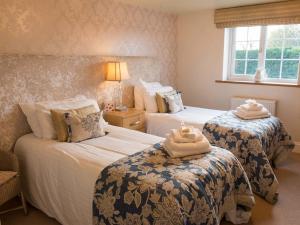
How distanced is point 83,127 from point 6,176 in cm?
75

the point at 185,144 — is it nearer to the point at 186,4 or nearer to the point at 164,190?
the point at 164,190

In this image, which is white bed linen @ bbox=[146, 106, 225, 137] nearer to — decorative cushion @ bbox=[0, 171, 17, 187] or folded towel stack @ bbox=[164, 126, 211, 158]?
folded towel stack @ bbox=[164, 126, 211, 158]

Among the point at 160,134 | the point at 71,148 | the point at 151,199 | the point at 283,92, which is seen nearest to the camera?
the point at 151,199

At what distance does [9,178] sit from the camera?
2062 mm

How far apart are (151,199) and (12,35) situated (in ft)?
6.70

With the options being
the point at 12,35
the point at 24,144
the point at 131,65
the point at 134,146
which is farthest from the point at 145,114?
the point at 12,35

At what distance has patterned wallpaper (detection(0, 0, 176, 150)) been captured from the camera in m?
2.41

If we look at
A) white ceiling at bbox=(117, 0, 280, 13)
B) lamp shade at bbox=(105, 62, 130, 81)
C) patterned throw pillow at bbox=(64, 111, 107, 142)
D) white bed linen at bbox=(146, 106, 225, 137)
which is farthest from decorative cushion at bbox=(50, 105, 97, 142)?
white ceiling at bbox=(117, 0, 280, 13)

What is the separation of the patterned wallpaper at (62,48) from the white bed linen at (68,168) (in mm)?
440

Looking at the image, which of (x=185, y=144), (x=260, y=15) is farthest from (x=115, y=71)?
(x=260, y=15)

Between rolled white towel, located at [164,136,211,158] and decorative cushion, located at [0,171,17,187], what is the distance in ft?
4.33

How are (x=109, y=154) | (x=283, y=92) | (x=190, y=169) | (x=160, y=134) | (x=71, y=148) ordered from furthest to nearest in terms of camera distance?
1. (x=283, y=92)
2. (x=160, y=134)
3. (x=71, y=148)
4. (x=109, y=154)
5. (x=190, y=169)

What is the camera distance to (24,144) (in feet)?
7.82

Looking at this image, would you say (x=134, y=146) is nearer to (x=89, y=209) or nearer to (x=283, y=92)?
(x=89, y=209)
